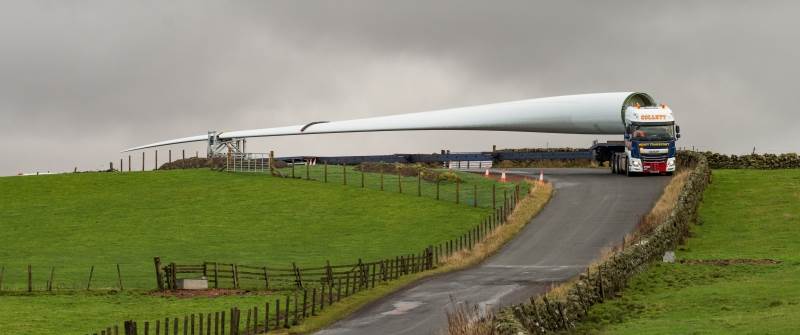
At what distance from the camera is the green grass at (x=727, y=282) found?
117ft

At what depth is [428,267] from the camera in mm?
58688

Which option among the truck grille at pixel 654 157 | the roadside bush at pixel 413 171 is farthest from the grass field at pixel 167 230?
the truck grille at pixel 654 157

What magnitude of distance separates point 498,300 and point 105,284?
2007 cm

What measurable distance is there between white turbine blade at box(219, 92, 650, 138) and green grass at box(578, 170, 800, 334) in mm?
13024

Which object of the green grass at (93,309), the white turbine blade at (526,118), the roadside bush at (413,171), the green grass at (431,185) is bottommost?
the green grass at (93,309)

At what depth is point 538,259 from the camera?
60156 mm

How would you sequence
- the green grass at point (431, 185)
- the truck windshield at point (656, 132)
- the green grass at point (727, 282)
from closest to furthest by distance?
the green grass at point (727, 282) → the green grass at point (431, 185) → the truck windshield at point (656, 132)

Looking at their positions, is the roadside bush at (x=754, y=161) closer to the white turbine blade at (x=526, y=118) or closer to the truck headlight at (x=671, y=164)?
the white turbine blade at (x=526, y=118)

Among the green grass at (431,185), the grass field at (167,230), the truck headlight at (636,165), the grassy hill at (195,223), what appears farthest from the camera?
the truck headlight at (636,165)

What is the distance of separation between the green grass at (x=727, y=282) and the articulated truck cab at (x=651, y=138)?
594 centimetres

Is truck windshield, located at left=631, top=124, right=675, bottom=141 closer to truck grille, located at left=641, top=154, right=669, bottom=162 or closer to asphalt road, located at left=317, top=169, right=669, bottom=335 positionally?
truck grille, located at left=641, top=154, right=669, bottom=162

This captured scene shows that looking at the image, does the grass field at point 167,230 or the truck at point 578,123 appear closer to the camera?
the grass field at point 167,230

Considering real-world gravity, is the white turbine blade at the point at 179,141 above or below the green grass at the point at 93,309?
above

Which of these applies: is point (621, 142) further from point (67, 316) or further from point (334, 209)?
point (67, 316)
